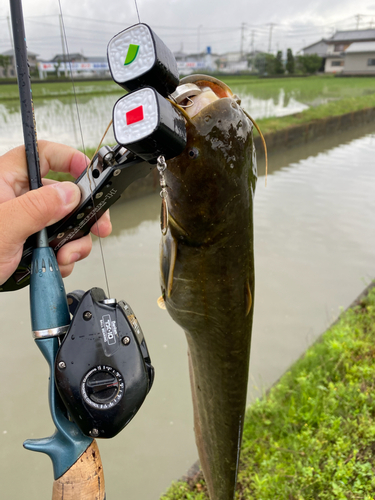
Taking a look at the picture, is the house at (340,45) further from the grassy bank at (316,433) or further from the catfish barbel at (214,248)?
the catfish barbel at (214,248)

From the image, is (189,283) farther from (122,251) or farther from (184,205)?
(122,251)

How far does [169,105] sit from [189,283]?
1.80 feet

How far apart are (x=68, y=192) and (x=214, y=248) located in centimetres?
47

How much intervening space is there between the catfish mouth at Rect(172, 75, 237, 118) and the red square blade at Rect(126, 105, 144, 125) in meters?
0.23

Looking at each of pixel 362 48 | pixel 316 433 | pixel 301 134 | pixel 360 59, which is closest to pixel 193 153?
pixel 316 433

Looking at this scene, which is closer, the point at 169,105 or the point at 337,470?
the point at 169,105

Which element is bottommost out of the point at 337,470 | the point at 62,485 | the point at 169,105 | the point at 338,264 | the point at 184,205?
the point at 338,264

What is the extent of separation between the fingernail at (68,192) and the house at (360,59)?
1815 inches

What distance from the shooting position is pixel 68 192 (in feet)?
3.59

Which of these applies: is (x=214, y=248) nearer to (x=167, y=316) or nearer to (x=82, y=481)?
(x=82, y=481)

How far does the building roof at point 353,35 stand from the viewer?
149 ft

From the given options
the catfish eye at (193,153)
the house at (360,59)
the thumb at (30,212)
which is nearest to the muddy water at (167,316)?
the thumb at (30,212)

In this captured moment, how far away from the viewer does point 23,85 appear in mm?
1017

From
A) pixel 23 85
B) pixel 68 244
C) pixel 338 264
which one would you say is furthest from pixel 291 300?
pixel 23 85
